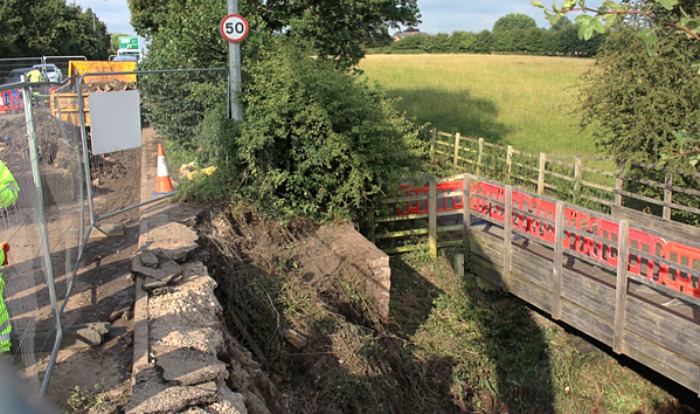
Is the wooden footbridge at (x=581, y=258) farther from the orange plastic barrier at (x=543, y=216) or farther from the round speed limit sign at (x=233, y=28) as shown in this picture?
the round speed limit sign at (x=233, y=28)

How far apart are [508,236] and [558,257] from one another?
47.9 inches

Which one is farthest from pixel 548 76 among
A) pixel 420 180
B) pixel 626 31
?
pixel 420 180

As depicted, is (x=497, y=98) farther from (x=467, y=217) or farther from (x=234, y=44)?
(x=234, y=44)

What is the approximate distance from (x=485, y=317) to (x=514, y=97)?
24.5 m

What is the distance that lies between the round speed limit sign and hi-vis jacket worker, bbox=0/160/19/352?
5.18 meters

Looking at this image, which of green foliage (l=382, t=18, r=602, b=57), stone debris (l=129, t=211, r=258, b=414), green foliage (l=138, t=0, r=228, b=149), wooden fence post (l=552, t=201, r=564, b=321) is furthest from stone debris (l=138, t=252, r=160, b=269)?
green foliage (l=382, t=18, r=602, b=57)

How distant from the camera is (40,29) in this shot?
151 feet

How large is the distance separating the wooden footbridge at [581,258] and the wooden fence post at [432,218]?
0.02 m

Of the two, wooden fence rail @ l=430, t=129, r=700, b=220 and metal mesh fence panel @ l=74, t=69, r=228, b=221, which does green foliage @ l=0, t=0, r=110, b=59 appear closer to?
metal mesh fence panel @ l=74, t=69, r=228, b=221

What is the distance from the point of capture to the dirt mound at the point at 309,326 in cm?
645

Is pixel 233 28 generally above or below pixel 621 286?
above

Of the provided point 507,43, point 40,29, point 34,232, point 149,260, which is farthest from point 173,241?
point 507,43

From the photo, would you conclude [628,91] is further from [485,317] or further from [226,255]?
[226,255]

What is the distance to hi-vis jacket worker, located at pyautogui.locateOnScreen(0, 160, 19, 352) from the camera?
4004 mm
